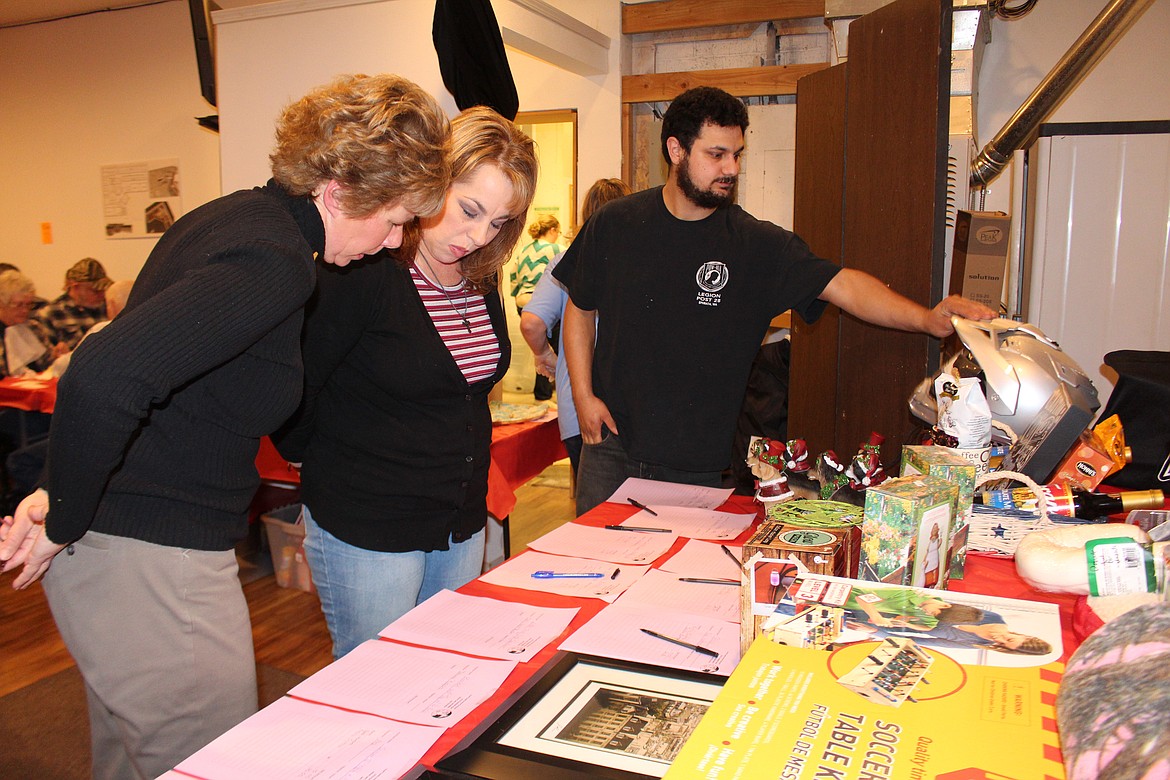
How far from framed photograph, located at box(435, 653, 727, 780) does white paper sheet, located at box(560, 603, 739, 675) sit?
39mm

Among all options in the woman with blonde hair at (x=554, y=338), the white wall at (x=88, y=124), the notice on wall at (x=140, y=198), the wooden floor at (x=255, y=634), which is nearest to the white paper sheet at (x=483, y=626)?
the woman with blonde hair at (x=554, y=338)

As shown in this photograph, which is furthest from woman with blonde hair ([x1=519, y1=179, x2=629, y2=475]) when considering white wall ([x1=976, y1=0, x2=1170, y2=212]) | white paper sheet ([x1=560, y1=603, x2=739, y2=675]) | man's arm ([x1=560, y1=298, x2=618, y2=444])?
white wall ([x1=976, y1=0, x2=1170, y2=212])

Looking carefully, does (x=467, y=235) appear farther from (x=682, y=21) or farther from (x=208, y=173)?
(x=208, y=173)

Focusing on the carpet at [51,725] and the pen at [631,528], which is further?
the carpet at [51,725]

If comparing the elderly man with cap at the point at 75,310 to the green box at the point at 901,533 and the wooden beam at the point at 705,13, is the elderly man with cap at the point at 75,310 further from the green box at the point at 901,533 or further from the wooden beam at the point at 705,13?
the green box at the point at 901,533

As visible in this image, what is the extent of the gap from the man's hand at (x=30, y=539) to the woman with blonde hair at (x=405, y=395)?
47cm

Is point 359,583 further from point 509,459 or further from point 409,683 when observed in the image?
point 509,459

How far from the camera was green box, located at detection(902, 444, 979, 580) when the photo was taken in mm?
1188

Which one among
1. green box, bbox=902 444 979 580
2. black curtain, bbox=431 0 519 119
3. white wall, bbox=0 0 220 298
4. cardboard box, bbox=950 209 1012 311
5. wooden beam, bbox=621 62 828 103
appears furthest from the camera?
white wall, bbox=0 0 220 298

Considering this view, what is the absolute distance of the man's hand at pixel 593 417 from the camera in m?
2.13

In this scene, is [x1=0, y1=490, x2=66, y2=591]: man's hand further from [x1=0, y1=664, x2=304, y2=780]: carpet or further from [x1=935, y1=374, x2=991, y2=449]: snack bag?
[x1=0, y1=664, x2=304, y2=780]: carpet

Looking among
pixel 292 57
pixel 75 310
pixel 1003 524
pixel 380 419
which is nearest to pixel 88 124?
pixel 75 310

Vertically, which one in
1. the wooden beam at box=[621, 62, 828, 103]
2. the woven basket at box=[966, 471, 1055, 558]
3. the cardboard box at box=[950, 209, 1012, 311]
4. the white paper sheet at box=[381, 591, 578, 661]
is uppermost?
the wooden beam at box=[621, 62, 828, 103]

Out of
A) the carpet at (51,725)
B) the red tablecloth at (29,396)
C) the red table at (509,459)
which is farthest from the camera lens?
the red tablecloth at (29,396)
